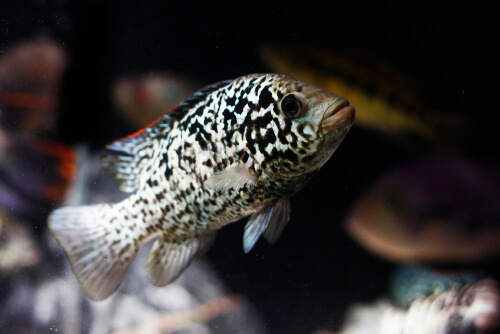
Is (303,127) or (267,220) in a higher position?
(303,127)

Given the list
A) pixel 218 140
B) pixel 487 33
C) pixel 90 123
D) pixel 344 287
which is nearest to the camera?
pixel 218 140

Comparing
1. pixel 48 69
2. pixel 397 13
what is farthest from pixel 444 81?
pixel 48 69

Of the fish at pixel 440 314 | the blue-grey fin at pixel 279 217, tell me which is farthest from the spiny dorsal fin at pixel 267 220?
the fish at pixel 440 314

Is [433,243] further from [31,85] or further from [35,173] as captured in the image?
[31,85]

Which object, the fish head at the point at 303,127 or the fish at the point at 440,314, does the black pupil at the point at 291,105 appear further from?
the fish at the point at 440,314

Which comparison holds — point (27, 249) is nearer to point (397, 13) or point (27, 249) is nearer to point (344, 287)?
point (344, 287)

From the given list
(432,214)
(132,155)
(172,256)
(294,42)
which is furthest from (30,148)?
(432,214)

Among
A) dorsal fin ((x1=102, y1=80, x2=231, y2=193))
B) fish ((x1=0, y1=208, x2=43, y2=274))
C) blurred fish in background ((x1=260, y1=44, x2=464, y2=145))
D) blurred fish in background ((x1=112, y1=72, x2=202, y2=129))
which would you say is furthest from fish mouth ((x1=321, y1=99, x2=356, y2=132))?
fish ((x1=0, y1=208, x2=43, y2=274))
